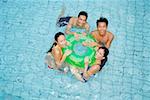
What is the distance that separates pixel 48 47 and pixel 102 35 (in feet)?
3.77

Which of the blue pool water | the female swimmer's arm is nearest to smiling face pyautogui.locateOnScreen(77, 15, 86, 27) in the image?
the blue pool water

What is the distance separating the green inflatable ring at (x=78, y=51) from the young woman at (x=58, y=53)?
0.30 feet

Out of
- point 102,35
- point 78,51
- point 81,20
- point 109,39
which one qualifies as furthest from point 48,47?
point 109,39

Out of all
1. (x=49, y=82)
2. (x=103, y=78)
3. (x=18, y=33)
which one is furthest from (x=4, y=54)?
(x=103, y=78)

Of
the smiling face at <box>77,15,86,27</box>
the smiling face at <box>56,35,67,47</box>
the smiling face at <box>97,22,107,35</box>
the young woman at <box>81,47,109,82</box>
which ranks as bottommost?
the young woman at <box>81,47,109,82</box>

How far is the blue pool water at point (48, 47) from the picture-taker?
532 centimetres

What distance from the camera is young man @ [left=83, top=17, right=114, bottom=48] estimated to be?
5.55 meters

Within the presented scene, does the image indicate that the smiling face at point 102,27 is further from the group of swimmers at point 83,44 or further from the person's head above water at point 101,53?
the person's head above water at point 101,53

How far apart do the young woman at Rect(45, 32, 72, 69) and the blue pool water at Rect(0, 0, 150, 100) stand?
0.16m

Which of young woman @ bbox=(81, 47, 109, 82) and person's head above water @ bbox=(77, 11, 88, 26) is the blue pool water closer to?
young woman @ bbox=(81, 47, 109, 82)

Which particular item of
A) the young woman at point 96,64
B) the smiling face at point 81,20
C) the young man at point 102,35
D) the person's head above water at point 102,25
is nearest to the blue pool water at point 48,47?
the young woman at point 96,64

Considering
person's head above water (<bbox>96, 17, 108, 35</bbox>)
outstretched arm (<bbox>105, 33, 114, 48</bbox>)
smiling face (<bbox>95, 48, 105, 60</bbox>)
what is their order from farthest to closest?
outstretched arm (<bbox>105, 33, 114, 48</bbox>) → person's head above water (<bbox>96, 17, 108, 35</bbox>) → smiling face (<bbox>95, 48, 105, 60</bbox>)

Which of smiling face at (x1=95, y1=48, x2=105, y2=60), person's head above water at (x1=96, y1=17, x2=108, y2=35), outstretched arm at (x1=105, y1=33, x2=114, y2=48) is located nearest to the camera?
smiling face at (x1=95, y1=48, x2=105, y2=60)

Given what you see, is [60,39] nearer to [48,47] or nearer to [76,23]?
[48,47]
